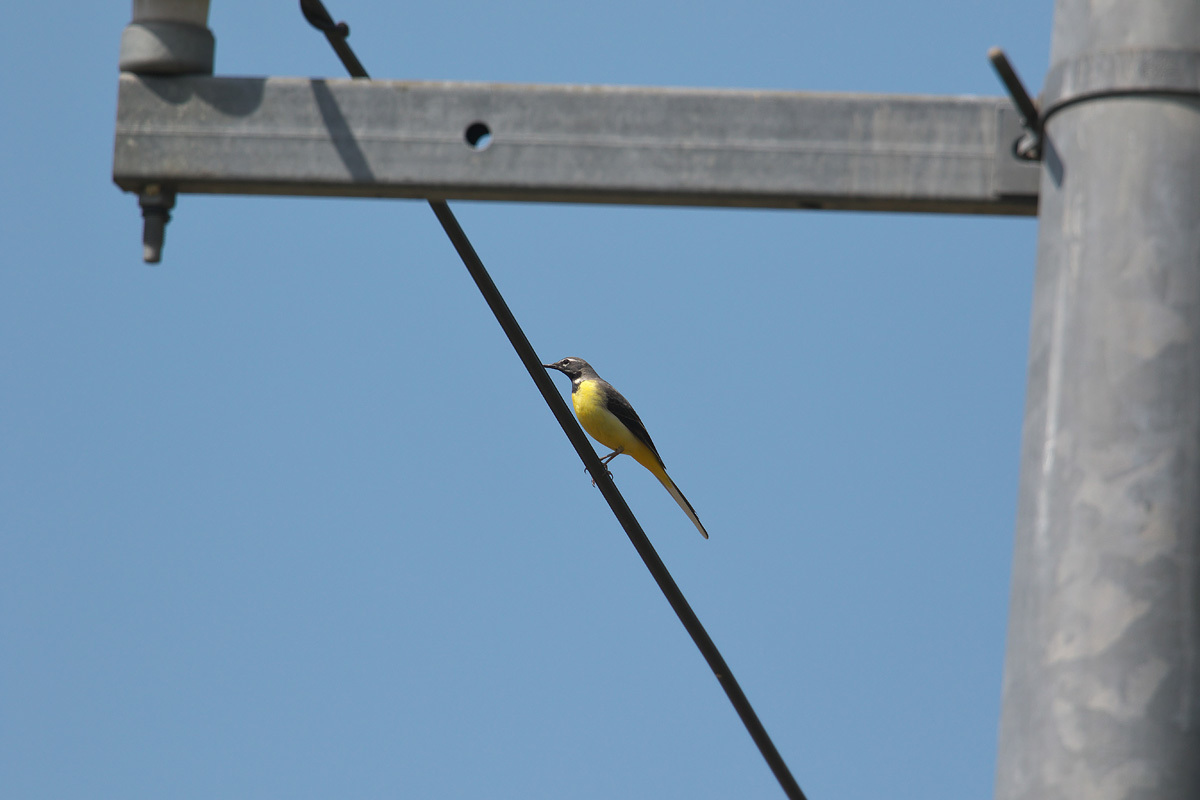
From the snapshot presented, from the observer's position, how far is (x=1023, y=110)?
86.2 inches

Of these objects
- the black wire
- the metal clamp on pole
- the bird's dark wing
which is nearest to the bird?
the bird's dark wing

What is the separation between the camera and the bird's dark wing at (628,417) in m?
11.5

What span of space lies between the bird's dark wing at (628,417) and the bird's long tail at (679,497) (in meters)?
0.09

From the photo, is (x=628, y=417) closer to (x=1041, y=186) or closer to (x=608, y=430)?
(x=608, y=430)

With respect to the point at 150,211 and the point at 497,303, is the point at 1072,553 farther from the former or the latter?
the point at 497,303

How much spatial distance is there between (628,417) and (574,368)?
1198mm

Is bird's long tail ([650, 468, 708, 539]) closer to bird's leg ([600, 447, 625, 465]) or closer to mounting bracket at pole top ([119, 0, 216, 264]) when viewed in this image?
bird's leg ([600, 447, 625, 465])

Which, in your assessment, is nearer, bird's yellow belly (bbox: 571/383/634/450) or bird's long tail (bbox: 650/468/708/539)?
bird's long tail (bbox: 650/468/708/539)

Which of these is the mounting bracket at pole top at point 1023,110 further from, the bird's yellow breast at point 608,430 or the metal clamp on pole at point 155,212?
the bird's yellow breast at point 608,430

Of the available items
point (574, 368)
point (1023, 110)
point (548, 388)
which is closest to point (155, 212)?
point (1023, 110)

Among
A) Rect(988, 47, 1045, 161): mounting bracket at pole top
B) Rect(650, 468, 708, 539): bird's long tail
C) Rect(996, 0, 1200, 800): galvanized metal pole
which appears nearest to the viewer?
Rect(996, 0, 1200, 800): galvanized metal pole

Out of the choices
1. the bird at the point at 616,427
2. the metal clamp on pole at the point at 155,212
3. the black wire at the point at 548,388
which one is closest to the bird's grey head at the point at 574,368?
the bird at the point at 616,427

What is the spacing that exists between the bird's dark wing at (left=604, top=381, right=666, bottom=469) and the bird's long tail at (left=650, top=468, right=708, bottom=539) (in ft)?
0.31

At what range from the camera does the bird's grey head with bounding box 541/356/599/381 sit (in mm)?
12461
